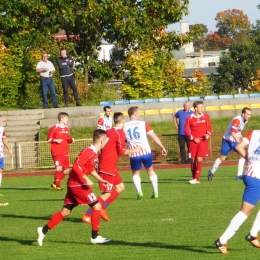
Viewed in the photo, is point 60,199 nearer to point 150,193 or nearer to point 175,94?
point 150,193

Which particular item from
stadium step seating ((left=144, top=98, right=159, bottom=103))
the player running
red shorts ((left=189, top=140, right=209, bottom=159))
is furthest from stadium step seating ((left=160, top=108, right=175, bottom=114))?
red shorts ((left=189, top=140, right=209, bottom=159))

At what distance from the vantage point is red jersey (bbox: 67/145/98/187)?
9884mm

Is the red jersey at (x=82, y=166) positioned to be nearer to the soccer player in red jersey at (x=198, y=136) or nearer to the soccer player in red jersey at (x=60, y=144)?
the soccer player in red jersey at (x=60, y=144)

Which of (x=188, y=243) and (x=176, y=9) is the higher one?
(x=176, y=9)

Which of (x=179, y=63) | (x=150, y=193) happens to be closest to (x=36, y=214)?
(x=150, y=193)

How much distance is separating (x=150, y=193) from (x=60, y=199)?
2037 mm

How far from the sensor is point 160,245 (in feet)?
32.2

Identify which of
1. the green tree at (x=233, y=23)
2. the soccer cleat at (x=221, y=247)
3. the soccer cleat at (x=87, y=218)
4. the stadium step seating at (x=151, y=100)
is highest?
the green tree at (x=233, y=23)

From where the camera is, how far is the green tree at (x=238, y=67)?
193 ft

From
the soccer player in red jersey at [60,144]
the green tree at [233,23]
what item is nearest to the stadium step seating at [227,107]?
the soccer player in red jersey at [60,144]

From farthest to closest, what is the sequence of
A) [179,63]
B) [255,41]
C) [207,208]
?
[255,41] < [179,63] < [207,208]

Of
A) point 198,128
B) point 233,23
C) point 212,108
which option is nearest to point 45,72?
point 212,108

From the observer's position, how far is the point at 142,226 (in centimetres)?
1156

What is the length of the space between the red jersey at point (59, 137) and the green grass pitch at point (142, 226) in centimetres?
107
